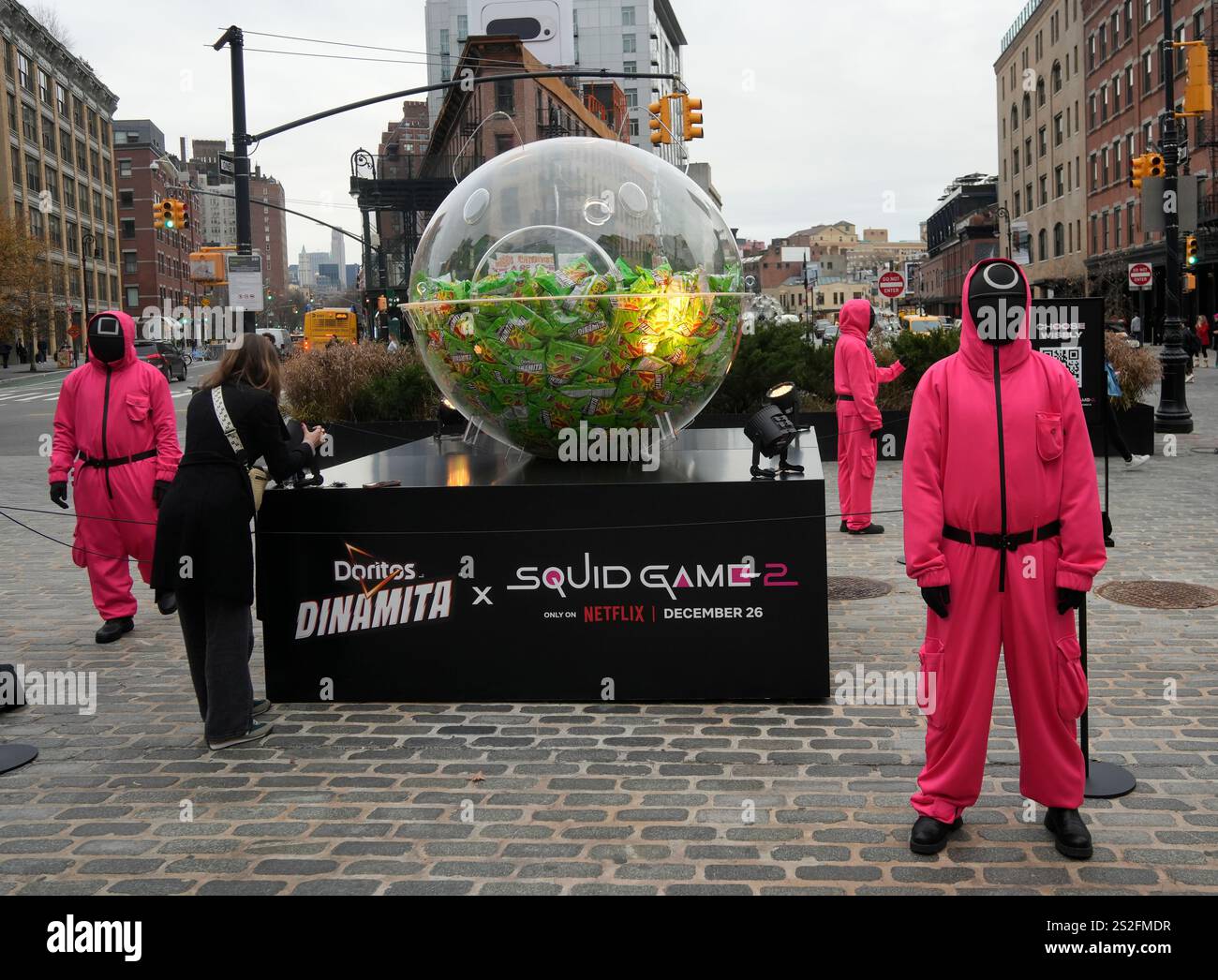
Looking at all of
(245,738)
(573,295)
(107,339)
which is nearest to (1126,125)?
(573,295)

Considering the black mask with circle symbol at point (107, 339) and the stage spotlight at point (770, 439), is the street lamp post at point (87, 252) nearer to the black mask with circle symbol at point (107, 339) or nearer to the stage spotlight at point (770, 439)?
the black mask with circle symbol at point (107, 339)

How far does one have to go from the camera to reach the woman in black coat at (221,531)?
215 inches

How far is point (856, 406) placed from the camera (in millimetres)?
10602

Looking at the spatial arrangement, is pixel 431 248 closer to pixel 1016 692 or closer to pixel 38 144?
pixel 1016 692

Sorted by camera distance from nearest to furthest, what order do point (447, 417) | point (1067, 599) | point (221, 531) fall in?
point (1067, 599), point (221, 531), point (447, 417)

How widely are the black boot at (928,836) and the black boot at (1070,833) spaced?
0.38 m

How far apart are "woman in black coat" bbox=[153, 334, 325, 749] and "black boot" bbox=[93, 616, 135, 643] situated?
2.42 m

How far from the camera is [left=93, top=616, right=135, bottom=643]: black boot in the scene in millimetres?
7812

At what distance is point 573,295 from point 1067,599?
3017 mm

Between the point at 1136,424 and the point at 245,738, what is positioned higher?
the point at 1136,424

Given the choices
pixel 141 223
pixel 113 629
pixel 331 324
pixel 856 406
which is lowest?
pixel 113 629

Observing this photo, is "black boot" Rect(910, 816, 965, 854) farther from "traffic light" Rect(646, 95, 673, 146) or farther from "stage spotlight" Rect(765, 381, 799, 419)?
"traffic light" Rect(646, 95, 673, 146)

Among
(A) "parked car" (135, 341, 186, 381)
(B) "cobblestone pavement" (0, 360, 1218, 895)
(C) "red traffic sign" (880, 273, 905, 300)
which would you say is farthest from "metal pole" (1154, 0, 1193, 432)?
(A) "parked car" (135, 341, 186, 381)

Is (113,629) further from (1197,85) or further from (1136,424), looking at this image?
(1197,85)
